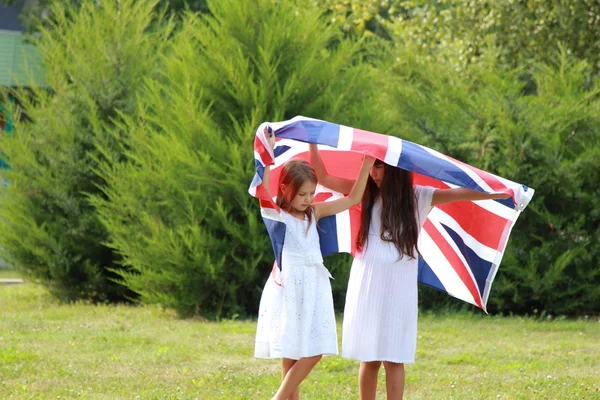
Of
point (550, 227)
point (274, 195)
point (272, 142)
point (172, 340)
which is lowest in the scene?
point (172, 340)

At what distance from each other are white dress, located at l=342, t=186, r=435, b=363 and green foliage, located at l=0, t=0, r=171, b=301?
8.27m

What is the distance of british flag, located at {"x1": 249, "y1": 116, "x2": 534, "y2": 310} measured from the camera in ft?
17.4

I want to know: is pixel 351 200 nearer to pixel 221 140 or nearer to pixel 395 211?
pixel 395 211

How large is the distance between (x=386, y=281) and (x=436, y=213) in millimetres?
844

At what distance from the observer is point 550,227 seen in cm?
1188

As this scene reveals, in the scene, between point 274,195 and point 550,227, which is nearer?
point 274,195

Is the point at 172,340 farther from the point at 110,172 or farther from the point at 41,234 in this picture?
the point at 41,234

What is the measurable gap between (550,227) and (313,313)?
23.8 ft

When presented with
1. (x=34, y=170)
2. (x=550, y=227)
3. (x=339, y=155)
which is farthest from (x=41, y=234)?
(x=339, y=155)

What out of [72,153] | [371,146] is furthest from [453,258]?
[72,153]

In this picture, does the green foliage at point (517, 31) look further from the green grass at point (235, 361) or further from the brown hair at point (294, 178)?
the brown hair at point (294, 178)

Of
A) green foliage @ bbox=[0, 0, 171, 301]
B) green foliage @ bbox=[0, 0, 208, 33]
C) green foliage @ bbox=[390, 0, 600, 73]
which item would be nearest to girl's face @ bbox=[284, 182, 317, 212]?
green foliage @ bbox=[0, 0, 171, 301]

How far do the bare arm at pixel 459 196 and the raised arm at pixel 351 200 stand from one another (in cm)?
46

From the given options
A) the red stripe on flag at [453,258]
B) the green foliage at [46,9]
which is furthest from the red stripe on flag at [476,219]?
the green foliage at [46,9]
